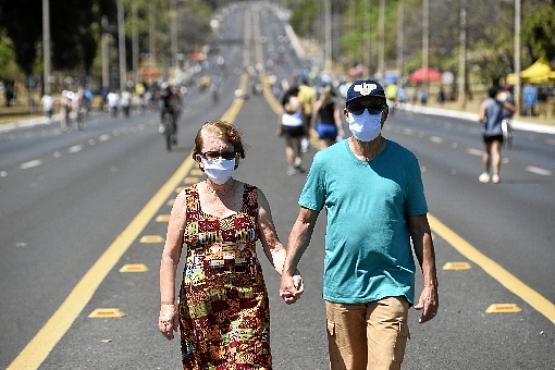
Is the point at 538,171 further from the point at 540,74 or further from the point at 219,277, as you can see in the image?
the point at 540,74

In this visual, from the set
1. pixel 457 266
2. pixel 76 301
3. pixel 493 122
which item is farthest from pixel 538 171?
pixel 76 301

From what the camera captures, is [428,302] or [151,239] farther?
[151,239]

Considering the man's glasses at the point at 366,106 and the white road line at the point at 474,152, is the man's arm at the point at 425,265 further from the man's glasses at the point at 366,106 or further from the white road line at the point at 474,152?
the white road line at the point at 474,152

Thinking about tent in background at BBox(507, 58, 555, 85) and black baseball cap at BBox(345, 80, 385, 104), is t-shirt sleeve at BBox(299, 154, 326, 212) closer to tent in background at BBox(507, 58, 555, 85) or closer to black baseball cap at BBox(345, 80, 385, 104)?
black baseball cap at BBox(345, 80, 385, 104)

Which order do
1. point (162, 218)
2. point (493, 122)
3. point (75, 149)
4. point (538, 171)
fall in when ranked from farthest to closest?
point (75, 149) < point (538, 171) < point (493, 122) < point (162, 218)

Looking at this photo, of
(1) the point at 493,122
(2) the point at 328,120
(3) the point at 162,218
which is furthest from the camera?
(2) the point at 328,120

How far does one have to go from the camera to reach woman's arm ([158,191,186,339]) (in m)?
5.20

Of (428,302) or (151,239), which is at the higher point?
(428,302)

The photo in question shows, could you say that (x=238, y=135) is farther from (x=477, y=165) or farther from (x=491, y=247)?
(x=477, y=165)

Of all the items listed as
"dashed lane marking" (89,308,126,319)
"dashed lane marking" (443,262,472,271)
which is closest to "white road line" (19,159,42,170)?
"dashed lane marking" (443,262,472,271)

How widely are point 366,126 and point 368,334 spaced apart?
34.8 inches

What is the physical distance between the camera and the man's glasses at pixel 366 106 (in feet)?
17.8

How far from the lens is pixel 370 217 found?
530 centimetres

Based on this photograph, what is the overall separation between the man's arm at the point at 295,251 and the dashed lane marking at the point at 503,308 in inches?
163
